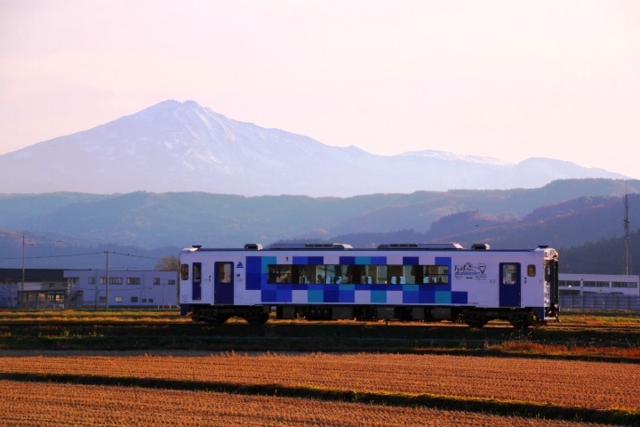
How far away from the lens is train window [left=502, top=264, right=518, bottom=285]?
43531 mm

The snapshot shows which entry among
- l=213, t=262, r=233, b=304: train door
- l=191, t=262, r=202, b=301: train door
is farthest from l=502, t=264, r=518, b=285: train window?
l=191, t=262, r=202, b=301: train door

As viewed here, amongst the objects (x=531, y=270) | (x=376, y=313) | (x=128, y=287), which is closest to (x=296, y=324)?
(x=376, y=313)

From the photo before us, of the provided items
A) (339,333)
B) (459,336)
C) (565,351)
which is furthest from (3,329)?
(565,351)

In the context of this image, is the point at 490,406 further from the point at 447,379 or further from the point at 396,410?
the point at 447,379

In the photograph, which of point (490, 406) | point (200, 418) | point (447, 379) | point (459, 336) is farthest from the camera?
point (459, 336)

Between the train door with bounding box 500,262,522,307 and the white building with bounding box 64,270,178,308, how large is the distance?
76236 mm

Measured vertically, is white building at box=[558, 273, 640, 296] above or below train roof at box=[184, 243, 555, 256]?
below

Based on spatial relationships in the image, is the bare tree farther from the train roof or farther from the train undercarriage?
the train roof

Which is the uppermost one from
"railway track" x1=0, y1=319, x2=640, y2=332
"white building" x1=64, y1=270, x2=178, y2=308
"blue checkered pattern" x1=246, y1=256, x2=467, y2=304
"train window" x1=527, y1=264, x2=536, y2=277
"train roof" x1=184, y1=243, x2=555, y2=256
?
"train roof" x1=184, y1=243, x2=555, y2=256

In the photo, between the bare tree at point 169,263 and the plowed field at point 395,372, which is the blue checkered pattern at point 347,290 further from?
the bare tree at point 169,263

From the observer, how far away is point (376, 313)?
44.7 meters

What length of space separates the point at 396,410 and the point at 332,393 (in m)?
2.47

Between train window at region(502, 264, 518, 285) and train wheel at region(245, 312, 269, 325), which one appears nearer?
train window at region(502, 264, 518, 285)

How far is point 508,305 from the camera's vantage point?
4356cm
